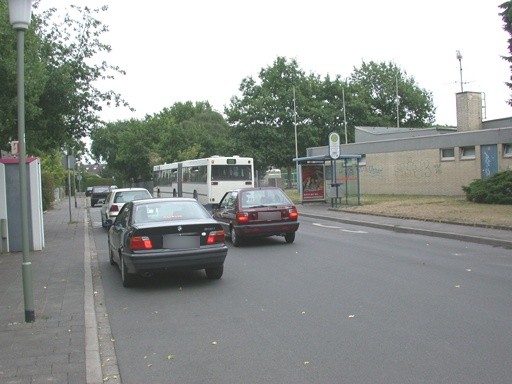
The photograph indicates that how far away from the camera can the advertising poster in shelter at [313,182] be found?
29.6m

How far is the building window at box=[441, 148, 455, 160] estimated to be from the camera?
30.2m

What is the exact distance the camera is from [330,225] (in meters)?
19.9

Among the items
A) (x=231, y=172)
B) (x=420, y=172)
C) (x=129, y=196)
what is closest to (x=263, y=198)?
(x=129, y=196)

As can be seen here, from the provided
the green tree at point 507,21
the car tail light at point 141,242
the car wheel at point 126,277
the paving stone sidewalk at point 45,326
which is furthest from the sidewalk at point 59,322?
the green tree at point 507,21

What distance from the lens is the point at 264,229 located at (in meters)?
13.8

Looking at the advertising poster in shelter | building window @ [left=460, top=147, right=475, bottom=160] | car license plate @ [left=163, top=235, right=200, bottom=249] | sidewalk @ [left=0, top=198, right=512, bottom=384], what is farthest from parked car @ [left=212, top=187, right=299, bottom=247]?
building window @ [left=460, top=147, right=475, bottom=160]

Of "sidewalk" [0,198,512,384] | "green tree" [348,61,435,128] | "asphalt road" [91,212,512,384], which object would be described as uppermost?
"green tree" [348,61,435,128]

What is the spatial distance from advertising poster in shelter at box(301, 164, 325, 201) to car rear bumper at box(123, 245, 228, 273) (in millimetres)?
20808

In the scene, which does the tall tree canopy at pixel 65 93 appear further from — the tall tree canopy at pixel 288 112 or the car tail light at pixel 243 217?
the tall tree canopy at pixel 288 112

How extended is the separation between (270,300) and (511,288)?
352 centimetres

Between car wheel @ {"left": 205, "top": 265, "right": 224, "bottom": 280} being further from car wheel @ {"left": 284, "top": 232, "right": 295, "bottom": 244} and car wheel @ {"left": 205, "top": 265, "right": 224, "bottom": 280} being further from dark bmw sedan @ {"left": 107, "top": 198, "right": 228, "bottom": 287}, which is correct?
car wheel @ {"left": 284, "top": 232, "right": 295, "bottom": 244}

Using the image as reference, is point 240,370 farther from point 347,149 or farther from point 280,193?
point 347,149

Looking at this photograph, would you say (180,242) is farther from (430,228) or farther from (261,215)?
(430,228)

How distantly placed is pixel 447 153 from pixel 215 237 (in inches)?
959
